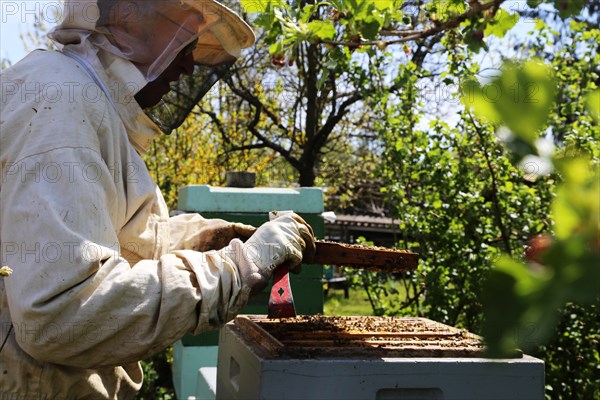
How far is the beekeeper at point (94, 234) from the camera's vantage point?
4.56 ft

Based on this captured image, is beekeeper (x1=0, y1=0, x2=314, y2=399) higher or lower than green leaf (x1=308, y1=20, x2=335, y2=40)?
lower

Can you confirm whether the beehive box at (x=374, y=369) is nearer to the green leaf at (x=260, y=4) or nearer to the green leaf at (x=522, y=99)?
the green leaf at (x=260, y=4)

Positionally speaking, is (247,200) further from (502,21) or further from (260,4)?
(502,21)

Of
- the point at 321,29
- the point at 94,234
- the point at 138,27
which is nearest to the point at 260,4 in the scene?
the point at 321,29

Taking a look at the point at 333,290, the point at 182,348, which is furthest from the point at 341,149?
the point at 182,348

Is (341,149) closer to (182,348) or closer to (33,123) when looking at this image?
(182,348)

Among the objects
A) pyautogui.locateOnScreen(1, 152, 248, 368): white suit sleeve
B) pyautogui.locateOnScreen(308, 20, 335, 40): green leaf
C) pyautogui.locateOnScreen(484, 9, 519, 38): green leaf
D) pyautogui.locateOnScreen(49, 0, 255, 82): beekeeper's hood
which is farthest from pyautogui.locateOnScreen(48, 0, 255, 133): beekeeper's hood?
pyautogui.locateOnScreen(484, 9, 519, 38): green leaf

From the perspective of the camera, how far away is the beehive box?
1.58 m

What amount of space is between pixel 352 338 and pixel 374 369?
0.29 meters

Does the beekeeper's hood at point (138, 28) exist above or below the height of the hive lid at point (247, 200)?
above

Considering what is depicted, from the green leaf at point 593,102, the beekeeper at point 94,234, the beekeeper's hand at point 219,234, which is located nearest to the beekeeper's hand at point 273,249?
the beekeeper at point 94,234

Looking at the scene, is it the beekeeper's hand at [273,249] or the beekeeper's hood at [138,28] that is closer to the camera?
the beekeeper's hand at [273,249]

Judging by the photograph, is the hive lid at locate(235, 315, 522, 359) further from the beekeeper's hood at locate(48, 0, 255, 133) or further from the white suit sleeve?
the beekeeper's hood at locate(48, 0, 255, 133)

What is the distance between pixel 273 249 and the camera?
5.48 feet
